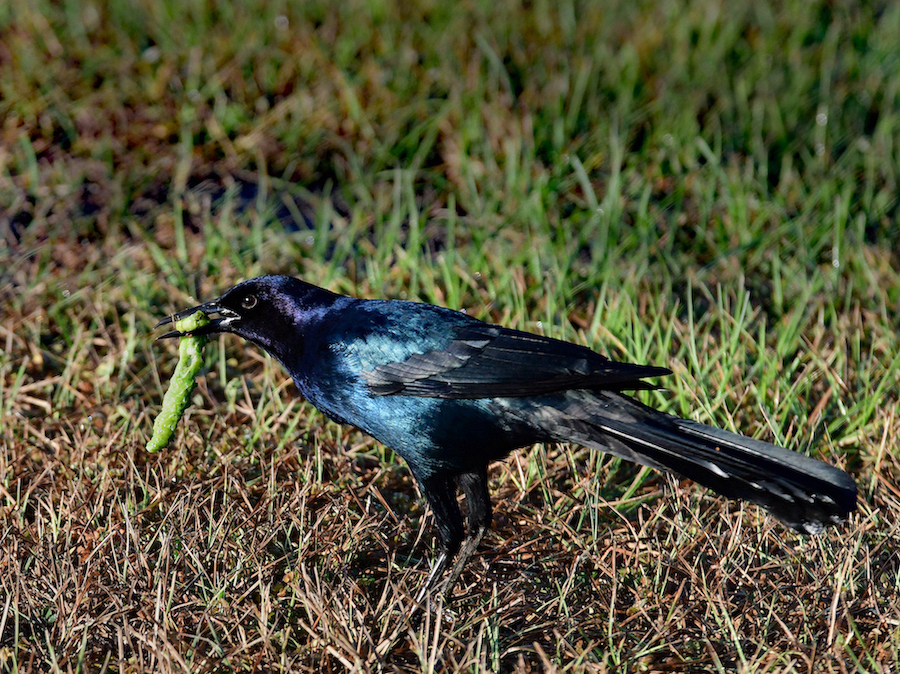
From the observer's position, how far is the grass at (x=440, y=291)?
295cm

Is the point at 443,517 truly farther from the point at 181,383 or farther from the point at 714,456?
the point at 181,383

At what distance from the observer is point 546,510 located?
11.6 feet

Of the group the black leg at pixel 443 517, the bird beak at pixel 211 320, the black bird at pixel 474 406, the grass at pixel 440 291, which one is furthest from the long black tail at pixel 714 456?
the bird beak at pixel 211 320

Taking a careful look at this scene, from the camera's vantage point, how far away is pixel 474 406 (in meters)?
3.19

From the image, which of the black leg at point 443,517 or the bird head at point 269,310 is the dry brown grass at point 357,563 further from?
the bird head at point 269,310

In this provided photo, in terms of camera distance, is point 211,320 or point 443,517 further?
point 211,320

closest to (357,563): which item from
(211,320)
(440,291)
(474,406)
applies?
(474,406)

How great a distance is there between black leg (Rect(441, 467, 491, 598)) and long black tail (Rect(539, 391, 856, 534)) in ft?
1.01

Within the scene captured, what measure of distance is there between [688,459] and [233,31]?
15.0ft

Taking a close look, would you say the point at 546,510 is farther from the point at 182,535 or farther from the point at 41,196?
the point at 41,196

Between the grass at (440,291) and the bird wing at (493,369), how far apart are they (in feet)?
1.61

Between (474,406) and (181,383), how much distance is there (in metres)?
1.01

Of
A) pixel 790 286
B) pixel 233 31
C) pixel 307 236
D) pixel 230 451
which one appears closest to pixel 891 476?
pixel 790 286

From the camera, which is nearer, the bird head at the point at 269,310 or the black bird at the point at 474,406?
the black bird at the point at 474,406
